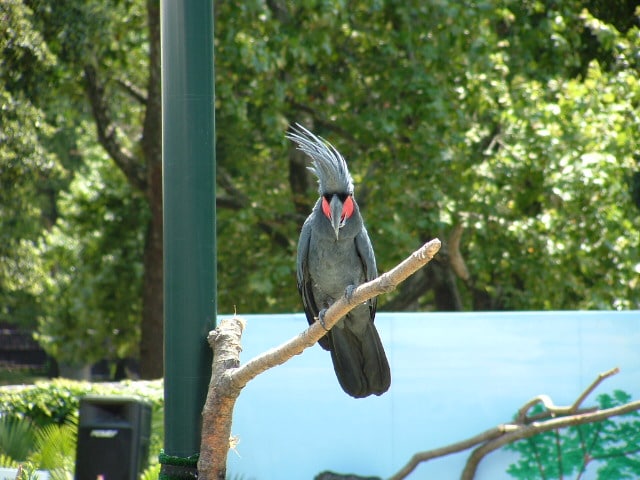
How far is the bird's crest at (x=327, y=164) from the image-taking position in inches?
130

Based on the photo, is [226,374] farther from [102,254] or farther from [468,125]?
[102,254]

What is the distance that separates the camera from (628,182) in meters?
9.48

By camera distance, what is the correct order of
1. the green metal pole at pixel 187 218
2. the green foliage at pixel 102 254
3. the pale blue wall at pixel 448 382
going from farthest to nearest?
the green foliage at pixel 102 254 → the pale blue wall at pixel 448 382 → the green metal pole at pixel 187 218

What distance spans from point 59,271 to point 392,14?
10.7 meters

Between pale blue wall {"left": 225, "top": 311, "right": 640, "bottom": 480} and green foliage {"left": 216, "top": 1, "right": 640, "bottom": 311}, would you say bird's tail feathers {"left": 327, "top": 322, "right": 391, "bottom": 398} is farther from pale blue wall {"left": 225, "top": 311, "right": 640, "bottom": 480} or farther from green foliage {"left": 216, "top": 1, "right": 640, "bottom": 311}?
green foliage {"left": 216, "top": 1, "right": 640, "bottom": 311}

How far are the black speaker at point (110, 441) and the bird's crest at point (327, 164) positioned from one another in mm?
3106

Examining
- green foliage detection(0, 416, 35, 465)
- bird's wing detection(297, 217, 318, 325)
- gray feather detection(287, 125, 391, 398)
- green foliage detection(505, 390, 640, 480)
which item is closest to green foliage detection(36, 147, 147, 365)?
green foliage detection(0, 416, 35, 465)

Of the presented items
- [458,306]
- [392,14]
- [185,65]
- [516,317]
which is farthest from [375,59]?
[185,65]

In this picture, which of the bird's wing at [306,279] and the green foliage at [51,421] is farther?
the green foliage at [51,421]

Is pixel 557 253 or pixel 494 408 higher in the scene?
pixel 557 253

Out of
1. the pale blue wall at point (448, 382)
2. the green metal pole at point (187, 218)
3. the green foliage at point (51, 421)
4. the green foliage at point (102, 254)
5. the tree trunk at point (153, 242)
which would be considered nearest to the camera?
the green metal pole at point (187, 218)

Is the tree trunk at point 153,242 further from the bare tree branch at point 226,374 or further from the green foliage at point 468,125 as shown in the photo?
the bare tree branch at point 226,374

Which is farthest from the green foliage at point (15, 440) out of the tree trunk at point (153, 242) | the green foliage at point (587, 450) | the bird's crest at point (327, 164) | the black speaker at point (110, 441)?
the bird's crest at point (327, 164)

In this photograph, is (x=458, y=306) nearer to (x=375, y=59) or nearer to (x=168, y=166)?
(x=375, y=59)
